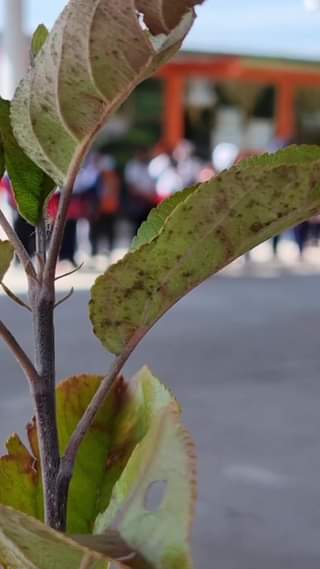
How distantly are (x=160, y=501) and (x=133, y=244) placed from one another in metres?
0.22

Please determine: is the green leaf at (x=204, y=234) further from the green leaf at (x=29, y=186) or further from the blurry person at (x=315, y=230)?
the blurry person at (x=315, y=230)

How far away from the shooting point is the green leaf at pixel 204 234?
0.71m

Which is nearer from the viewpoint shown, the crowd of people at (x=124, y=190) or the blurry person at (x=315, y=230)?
the crowd of people at (x=124, y=190)

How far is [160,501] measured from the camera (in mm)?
708

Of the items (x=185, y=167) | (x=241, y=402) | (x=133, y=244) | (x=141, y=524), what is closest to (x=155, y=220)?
(x=133, y=244)

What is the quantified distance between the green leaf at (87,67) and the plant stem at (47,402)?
0.13 metres

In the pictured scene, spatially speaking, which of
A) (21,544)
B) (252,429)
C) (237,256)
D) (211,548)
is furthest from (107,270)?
(252,429)

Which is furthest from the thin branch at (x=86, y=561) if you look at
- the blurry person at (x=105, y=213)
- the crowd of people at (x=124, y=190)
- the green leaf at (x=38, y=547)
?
the blurry person at (x=105, y=213)

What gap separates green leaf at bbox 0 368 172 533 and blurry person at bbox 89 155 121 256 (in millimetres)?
11133

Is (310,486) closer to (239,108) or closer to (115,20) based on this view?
(115,20)

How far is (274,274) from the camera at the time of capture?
12094mm

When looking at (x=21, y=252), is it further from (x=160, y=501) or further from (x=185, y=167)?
(x=185, y=167)

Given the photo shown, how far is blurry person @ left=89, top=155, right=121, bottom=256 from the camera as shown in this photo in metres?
12.5

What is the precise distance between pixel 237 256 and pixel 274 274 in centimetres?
1139
